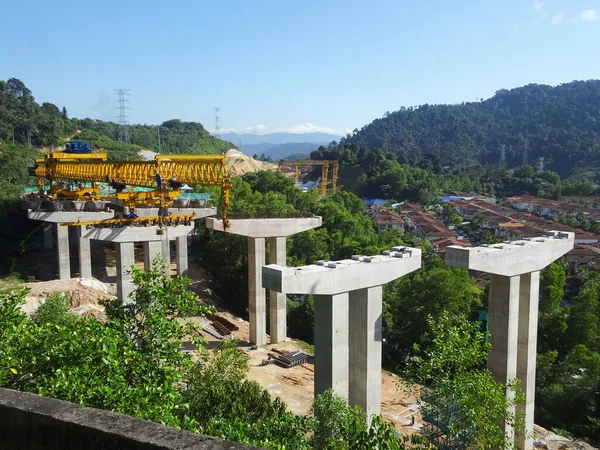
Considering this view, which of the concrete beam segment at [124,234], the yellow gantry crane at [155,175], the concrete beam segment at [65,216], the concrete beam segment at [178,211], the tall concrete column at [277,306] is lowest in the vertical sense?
the tall concrete column at [277,306]

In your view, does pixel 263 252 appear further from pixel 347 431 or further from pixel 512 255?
pixel 347 431

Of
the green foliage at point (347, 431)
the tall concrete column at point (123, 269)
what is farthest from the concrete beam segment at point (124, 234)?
the green foliage at point (347, 431)

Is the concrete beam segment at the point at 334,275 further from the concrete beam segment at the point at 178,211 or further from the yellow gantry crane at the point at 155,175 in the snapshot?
the concrete beam segment at the point at 178,211

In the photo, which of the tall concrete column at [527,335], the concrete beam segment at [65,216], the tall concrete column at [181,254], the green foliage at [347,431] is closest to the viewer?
the green foliage at [347,431]

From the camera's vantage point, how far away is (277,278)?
551 inches

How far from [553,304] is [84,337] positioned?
3346 cm

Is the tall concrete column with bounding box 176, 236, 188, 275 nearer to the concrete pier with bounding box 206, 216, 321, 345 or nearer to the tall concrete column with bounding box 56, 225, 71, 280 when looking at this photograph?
the tall concrete column with bounding box 56, 225, 71, 280

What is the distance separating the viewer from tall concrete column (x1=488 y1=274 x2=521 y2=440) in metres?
16.8

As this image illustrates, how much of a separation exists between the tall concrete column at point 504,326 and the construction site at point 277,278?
0.04 metres

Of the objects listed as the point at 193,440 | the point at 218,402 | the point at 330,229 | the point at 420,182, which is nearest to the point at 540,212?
the point at 420,182

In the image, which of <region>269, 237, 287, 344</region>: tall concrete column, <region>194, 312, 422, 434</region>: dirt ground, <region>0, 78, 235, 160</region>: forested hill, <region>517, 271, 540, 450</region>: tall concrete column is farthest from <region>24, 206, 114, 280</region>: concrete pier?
<region>0, 78, 235, 160</region>: forested hill

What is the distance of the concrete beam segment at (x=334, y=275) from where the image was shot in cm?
1386

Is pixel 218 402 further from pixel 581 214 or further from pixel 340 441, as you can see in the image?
pixel 581 214

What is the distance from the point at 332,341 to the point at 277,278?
247cm
